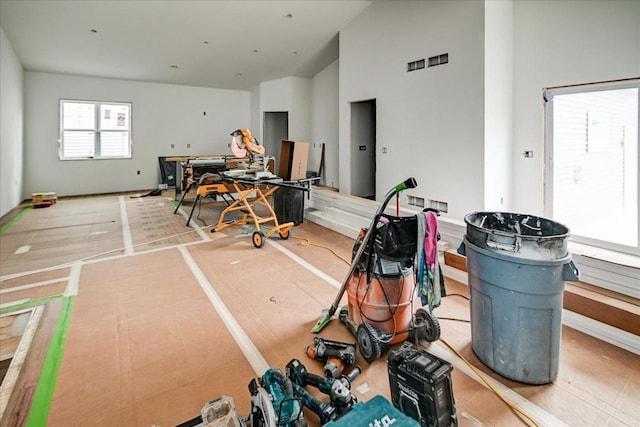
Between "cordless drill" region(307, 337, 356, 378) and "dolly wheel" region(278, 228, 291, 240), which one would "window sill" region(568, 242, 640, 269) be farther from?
"dolly wheel" region(278, 228, 291, 240)

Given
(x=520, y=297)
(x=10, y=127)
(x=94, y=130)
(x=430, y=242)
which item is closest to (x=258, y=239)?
(x=430, y=242)

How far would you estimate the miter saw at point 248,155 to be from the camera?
5.09m

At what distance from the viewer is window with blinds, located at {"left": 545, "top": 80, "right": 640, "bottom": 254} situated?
12.1ft

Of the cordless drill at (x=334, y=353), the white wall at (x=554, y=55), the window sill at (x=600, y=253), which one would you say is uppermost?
the white wall at (x=554, y=55)

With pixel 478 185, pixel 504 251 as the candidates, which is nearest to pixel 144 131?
pixel 478 185

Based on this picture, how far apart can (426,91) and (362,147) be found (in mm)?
2287

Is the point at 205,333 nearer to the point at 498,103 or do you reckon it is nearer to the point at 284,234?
the point at 284,234

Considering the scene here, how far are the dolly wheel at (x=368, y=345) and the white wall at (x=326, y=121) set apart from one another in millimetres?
6258

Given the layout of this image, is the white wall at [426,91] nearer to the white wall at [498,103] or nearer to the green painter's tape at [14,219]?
the white wall at [498,103]

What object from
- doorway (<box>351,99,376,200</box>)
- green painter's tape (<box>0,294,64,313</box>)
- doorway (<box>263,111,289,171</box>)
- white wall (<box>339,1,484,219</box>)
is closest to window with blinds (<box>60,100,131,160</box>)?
doorway (<box>263,111,289,171</box>)

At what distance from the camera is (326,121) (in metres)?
8.62

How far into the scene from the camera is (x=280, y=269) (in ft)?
12.6

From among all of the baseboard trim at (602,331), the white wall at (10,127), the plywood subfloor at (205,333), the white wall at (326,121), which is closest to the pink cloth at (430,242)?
the plywood subfloor at (205,333)

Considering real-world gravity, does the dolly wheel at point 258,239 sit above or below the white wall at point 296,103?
below
